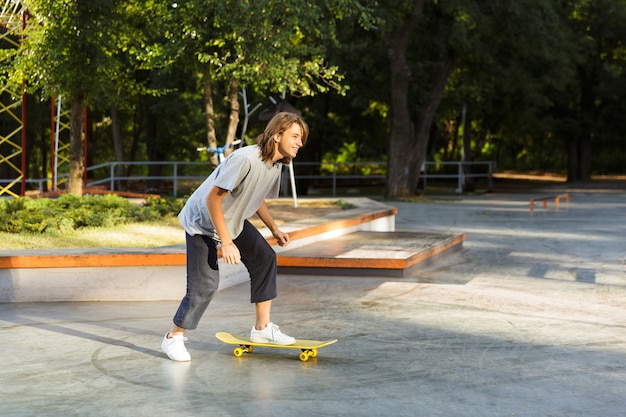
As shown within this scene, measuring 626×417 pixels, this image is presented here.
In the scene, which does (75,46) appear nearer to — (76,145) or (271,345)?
(76,145)

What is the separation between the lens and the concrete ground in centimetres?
548

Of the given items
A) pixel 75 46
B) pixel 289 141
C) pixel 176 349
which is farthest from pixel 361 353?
pixel 75 46

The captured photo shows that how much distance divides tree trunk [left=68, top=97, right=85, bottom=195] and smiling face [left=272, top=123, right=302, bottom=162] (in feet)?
38.7

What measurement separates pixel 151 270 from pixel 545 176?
5384cm

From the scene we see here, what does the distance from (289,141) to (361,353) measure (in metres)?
1.72

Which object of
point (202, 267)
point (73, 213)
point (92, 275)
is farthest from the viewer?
point (73, 213)

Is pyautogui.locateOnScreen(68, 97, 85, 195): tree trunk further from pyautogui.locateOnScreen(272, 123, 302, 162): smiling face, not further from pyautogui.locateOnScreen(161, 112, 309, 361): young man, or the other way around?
pyautogui.locateOnScreen(272, 123, 302, 162): smiling face

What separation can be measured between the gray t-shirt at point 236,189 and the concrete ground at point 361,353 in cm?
96

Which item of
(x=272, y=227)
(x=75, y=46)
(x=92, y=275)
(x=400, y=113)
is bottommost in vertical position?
(x=92, y=275)

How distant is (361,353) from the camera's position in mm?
6910

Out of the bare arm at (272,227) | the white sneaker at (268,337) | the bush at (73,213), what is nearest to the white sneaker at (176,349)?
the white sneaker at (268,337)

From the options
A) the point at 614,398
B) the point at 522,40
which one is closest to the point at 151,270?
the point at 614,398

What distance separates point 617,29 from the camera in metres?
46.7

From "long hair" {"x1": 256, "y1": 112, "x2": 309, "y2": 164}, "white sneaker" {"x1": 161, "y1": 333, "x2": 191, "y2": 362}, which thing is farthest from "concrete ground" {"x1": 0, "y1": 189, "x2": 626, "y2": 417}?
"long hair" {"x1": 256, "y1": 112, "x2": 309, "y2": 164}
